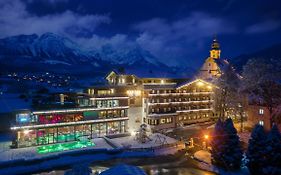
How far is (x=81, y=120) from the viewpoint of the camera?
5078 centimetres

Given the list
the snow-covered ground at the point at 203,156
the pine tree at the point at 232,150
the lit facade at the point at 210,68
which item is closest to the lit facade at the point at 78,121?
the snow-covered ground at the point at 203,156

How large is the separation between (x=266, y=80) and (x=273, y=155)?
21503 mm

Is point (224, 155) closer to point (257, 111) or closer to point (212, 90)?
point (257, 111)

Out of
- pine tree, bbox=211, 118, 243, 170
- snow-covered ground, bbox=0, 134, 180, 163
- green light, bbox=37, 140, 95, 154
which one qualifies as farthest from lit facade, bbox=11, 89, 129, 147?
pine tree, bbox=211, 118, 243, 170

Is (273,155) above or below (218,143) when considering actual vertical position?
below

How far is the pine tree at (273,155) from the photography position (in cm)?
3067

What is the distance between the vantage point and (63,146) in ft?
149

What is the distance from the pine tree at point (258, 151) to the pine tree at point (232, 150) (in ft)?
6.95

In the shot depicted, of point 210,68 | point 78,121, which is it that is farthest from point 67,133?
point 210,68

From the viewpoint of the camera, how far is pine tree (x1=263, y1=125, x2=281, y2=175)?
3067 cm

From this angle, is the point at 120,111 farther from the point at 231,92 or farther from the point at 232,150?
the point at 232,150

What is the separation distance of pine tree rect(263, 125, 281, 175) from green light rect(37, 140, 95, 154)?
93.5 ft

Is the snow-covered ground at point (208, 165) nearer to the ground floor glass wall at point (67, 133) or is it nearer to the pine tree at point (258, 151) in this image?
the pine tree at point (258, 151)

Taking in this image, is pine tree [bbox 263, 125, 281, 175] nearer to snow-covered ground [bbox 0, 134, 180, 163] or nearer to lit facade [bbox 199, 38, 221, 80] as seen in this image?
snow-covered ground [bbox 0, 134, 180, 163]
